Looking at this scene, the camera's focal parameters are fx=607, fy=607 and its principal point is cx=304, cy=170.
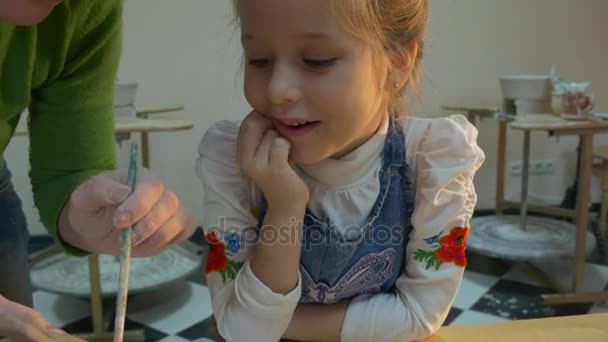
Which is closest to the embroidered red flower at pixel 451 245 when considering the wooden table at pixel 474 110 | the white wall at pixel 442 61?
the white wall at pixel 442 61

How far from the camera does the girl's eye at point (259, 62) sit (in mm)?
731

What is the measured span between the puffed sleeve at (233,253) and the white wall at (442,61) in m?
1.78

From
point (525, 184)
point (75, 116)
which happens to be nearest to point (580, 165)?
point (525, 184)

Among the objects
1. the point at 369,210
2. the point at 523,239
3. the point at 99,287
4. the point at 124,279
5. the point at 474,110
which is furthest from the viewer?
the point at 474,110

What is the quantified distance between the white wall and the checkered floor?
2.21 ft

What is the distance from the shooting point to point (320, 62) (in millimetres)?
718

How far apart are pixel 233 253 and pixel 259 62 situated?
247 millimetres

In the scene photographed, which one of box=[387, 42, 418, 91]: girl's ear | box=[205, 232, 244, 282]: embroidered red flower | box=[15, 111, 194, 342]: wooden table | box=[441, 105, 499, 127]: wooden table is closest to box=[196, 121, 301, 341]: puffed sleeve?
box=[205, 232, 244, 282]: embroidered red flower

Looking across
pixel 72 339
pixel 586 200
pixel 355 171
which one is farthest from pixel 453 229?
pixel 586 200

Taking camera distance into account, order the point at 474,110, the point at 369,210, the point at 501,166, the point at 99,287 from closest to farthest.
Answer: the point at 369,210 → the point at 99,287 → the point at 474,110 → the point at 501,166

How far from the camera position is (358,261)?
2.69 feet

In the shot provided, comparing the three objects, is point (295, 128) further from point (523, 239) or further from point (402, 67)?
point (523, 239)

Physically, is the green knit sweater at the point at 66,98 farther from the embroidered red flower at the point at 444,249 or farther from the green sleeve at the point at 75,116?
the embroidered red flower at the point at 444,249

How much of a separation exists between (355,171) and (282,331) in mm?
233
